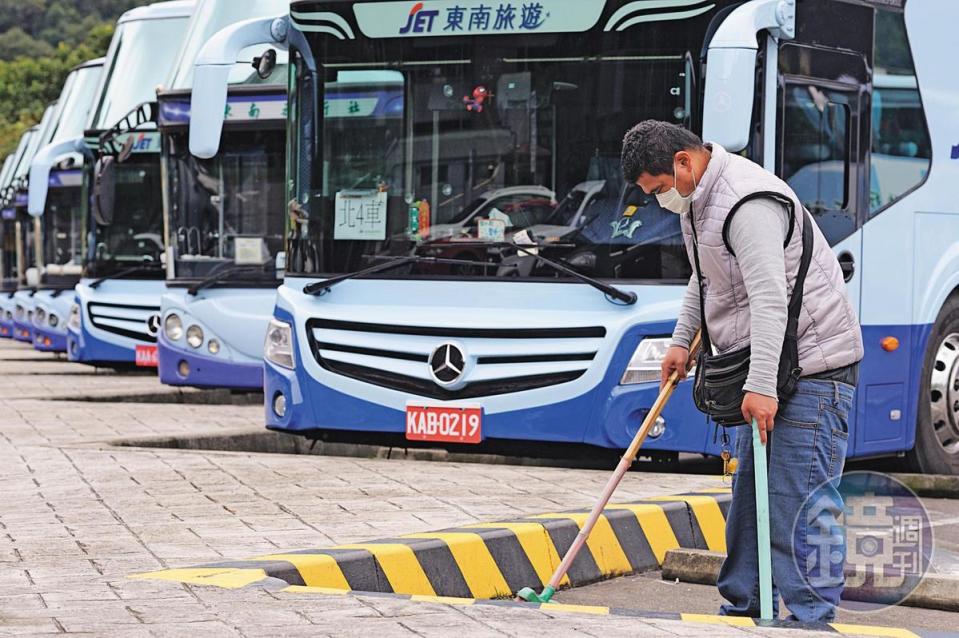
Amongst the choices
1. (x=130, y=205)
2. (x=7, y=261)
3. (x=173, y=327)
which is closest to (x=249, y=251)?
(x=173, y=327)

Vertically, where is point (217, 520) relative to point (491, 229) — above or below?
below

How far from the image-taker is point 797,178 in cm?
1018

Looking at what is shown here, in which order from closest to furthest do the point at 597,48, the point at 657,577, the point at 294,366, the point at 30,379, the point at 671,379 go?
the point at 671,379 → the point at 657,577 → the point at 597,48 → the point at 294,366 → the point at 30,379

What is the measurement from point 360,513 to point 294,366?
2774mm

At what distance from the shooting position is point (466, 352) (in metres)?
10.3

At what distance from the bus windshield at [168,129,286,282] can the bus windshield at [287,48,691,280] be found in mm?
4835

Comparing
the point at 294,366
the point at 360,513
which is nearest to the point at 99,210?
the point at 294,366

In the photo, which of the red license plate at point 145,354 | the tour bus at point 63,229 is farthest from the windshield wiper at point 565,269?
the tour bus at point 63,229

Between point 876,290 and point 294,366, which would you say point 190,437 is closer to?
point 294,366

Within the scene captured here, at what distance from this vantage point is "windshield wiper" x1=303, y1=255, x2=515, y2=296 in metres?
10.4

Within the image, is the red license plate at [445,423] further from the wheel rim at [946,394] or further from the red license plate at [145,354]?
the red license plate at [145,354]

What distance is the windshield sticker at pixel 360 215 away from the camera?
34.9 ft

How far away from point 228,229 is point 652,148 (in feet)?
34.6

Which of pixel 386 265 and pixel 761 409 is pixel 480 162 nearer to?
pixel 386 265
